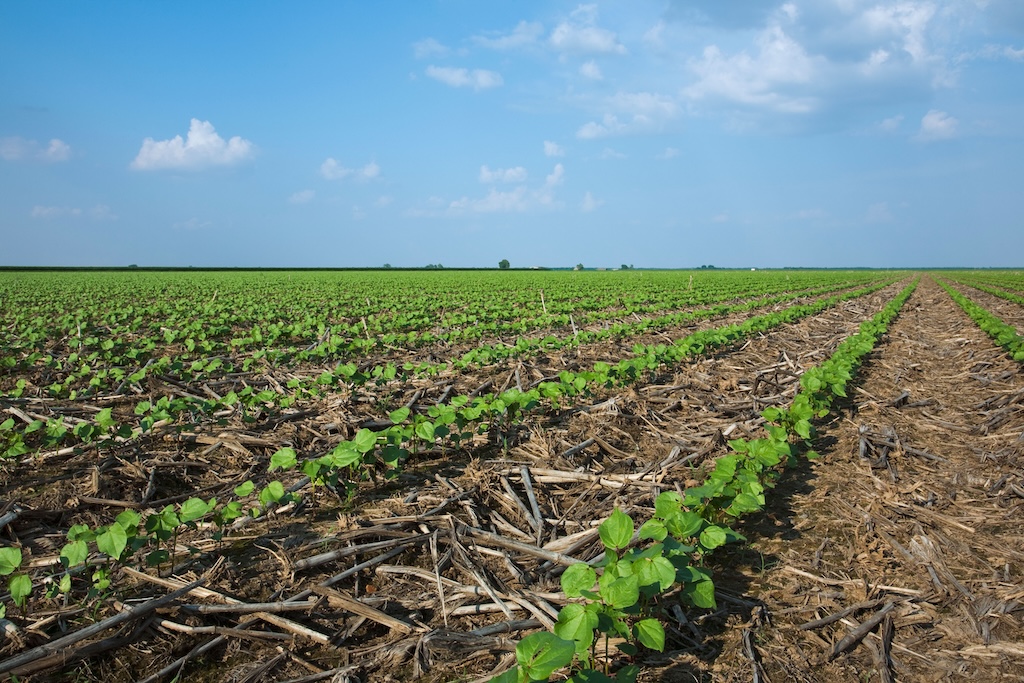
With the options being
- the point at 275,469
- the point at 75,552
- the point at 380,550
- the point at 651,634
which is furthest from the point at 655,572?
the point at 275,469

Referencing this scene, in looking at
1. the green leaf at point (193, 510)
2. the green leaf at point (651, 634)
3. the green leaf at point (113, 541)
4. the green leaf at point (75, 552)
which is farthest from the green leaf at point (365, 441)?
the green leaf at point (651, 634)

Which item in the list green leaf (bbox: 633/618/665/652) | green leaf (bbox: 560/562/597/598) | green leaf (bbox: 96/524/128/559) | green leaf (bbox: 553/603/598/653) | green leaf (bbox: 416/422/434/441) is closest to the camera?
green leaf (bbox: 553/603/598/653)

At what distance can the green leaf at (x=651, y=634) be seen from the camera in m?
2.33

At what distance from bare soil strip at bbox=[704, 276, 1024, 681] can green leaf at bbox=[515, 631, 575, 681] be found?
0.97 metres

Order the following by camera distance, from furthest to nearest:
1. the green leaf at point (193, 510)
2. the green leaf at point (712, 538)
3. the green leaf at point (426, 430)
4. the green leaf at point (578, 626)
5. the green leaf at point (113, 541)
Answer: the green leaf at point (426, 430)
the green leaf at point (193, 510)
the green leaf at point (712, 538)
the green leaf at point (113, 541)
the green leaf at point (578, 626)

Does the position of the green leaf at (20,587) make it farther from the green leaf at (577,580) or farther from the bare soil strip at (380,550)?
the green leaf at (577,580)

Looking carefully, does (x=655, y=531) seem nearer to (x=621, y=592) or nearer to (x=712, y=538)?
(x=712, y=538)

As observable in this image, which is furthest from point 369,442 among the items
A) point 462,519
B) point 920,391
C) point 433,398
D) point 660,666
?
point 920,391

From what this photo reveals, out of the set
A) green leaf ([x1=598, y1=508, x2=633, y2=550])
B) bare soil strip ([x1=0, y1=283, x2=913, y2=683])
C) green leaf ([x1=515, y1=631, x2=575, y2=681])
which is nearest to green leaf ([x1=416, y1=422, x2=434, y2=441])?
bare soil strip ([x1=0, y1=283, x2=913, y2=683])

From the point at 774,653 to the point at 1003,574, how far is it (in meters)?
1.82

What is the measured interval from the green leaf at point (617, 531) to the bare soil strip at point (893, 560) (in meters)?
0.63

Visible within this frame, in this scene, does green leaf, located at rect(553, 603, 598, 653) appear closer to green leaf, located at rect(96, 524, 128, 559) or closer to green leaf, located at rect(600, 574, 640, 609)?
green leaf, located at rect(600, 574, 640, 609)

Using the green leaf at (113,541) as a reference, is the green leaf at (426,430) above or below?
above

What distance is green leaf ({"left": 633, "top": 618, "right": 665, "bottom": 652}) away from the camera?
2.33 m
